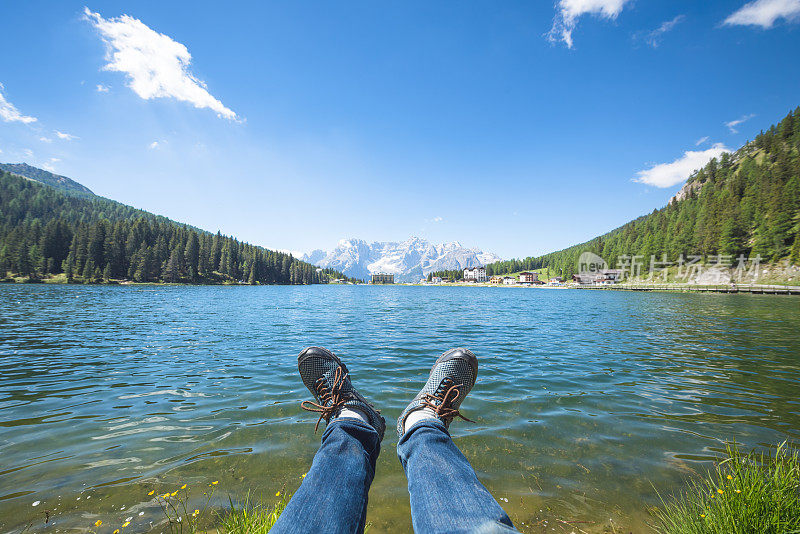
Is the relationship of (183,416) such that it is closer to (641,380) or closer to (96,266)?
(641,380)

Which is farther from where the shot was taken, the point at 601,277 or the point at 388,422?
the point at 601,277

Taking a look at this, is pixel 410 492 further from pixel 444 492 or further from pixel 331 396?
pixel 331 396

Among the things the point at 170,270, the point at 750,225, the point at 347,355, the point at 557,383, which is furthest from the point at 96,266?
the point at 750,225

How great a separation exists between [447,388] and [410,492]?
7.00 feet

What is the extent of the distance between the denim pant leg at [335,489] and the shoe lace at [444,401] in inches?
37.7

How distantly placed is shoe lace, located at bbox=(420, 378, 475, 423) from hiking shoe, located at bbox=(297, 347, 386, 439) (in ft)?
2.21

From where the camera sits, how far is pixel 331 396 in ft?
14.3

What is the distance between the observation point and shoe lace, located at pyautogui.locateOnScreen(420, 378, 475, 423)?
12.7ft

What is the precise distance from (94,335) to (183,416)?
540 inches

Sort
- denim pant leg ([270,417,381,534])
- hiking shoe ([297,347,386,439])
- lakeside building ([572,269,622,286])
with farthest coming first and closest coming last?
lakeside building ([572,269,622,286]) → hiking shoe ([297,347,386,439]) → denim pant leg ([270,417,381,534])

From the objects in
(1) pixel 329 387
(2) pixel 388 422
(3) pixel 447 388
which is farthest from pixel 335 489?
(2) pixel 388 422

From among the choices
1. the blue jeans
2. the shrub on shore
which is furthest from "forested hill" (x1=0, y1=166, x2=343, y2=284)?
the shrub on shore

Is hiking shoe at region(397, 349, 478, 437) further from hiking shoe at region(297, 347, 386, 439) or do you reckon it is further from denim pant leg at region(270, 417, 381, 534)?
denim pant leg at region(270, 417, 381, 534)

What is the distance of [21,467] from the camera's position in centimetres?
432
